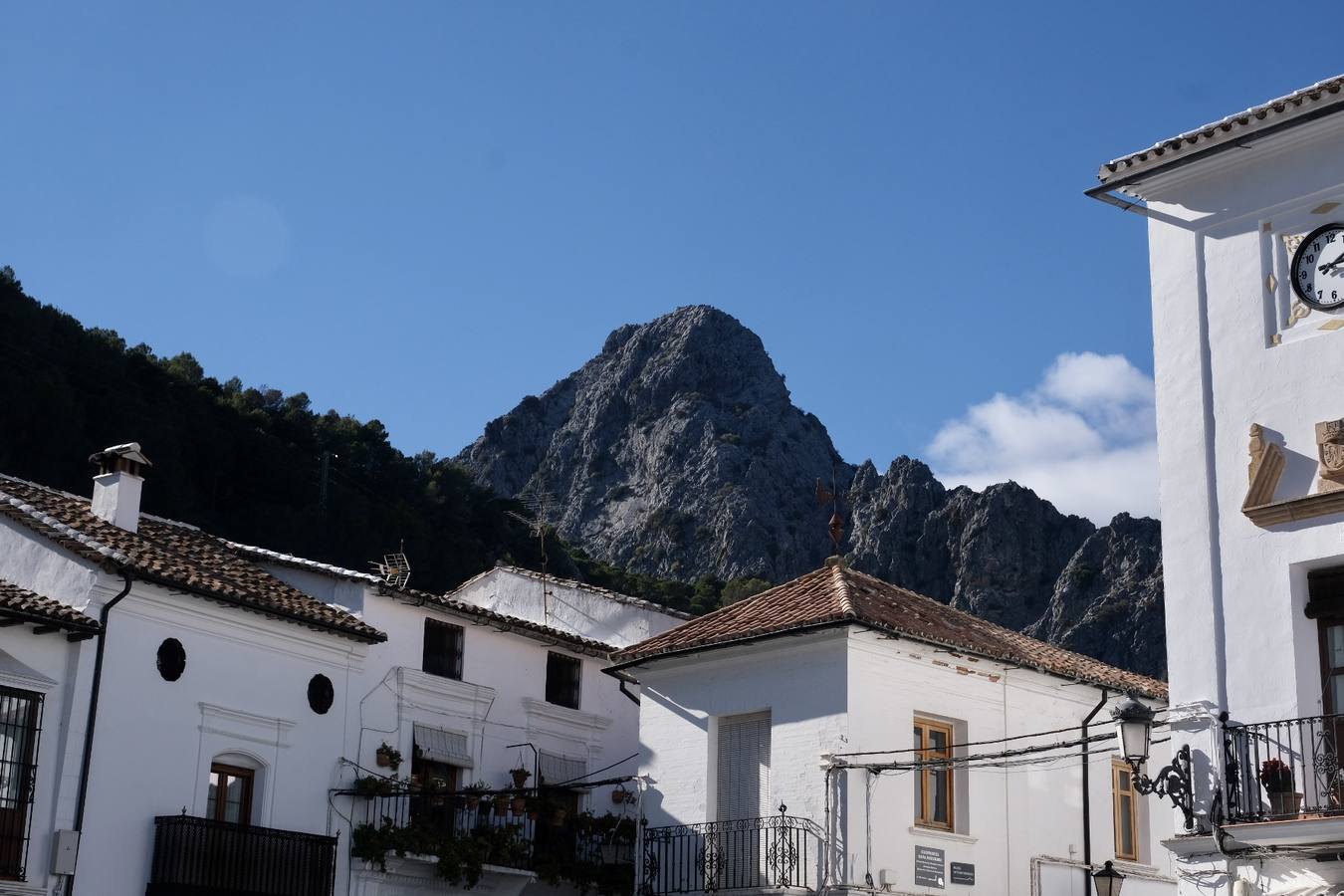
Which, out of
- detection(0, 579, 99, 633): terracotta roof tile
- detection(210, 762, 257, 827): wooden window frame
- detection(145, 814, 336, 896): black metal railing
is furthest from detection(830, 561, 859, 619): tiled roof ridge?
detection(0, 579, 99, 633): terracotta roof tile

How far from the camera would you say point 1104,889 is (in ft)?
58.7

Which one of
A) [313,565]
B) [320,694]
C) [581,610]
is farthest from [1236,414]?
[581,610]

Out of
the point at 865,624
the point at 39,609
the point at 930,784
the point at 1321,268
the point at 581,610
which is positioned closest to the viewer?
the point at 1321,268

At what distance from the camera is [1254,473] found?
533 inches

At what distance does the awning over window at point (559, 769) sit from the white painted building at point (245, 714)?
0.04m

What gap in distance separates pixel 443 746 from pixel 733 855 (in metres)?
5.69

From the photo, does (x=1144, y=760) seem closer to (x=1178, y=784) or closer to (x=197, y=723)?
(x=1178, y=784)

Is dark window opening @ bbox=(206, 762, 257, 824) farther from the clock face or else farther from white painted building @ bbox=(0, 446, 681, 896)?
the clock face

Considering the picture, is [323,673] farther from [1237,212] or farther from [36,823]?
[1237,212]

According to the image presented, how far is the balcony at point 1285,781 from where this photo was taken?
12.3m

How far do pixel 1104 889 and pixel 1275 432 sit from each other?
6.61 m

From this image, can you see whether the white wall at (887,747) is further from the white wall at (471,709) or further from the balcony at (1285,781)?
the balcony at (1285,781)

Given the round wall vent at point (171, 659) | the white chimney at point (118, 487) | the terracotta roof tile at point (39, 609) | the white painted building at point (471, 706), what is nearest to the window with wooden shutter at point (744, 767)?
the white painted building at point (471, 706)

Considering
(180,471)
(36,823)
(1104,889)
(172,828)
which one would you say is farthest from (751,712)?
(180,471)
